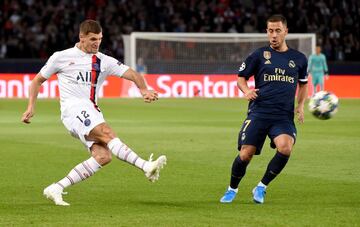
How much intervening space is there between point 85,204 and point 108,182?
2361mm

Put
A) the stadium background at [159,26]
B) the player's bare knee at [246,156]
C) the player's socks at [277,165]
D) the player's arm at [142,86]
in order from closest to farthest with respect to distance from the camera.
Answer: the player's arm at [142,86]
the player's socks at [277,165]
the player's bare knee at [246,156]
the stadium background at [159,26]

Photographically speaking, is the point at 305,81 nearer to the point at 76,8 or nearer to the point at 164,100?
the point at 164,100

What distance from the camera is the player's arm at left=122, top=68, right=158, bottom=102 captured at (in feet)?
34.0

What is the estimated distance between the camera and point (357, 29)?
4503 cm

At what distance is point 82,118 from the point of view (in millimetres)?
10406

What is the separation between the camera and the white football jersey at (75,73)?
34.7 feet

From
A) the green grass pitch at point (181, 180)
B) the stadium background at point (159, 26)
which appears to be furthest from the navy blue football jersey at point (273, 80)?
the stadium background at point (159, 26)

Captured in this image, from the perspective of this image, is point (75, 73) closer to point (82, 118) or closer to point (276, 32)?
point (82, 118)

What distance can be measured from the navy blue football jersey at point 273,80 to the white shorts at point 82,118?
1679 millimetres

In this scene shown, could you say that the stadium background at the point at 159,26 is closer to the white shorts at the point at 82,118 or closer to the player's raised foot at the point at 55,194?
the white shorts at the point at 82,118

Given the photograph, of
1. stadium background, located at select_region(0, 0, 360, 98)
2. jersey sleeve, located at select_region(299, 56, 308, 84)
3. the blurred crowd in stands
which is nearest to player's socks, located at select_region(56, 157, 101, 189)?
jersey sleeve, located at select_region(299, 56, 308, 84)

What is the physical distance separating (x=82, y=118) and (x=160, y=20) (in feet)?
112

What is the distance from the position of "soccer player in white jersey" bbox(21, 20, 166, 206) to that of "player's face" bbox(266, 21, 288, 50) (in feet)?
4.65

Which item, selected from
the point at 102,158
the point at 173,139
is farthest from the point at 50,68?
the point at 173,139
